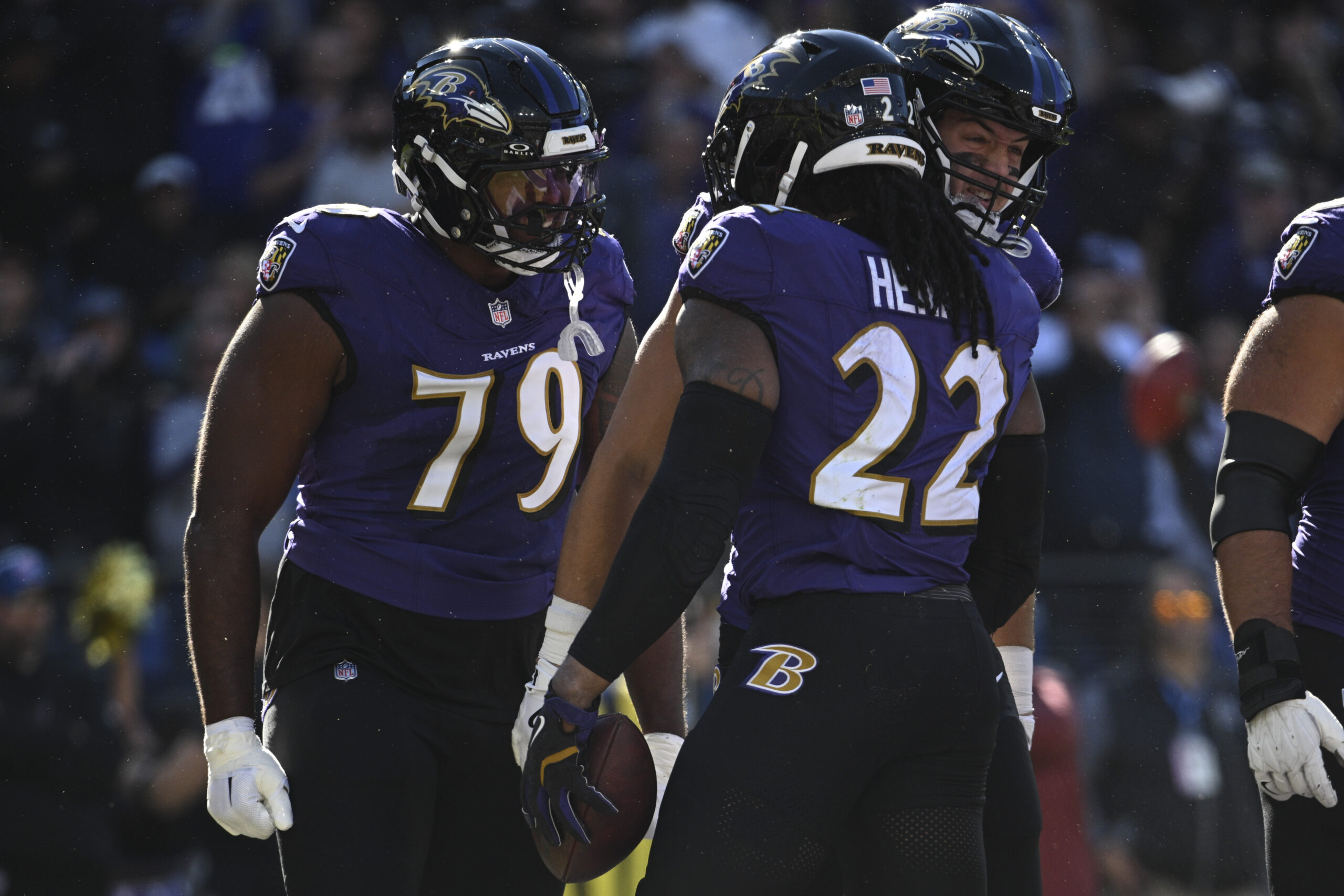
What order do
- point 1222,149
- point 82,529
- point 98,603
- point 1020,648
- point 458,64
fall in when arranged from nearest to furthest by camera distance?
point 458,64
point 1020,648
point 98,603
point 82,529
point 1222,149

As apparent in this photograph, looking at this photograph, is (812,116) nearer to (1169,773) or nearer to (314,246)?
(314,246)

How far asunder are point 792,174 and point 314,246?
95 cm

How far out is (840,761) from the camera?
7.48 feet

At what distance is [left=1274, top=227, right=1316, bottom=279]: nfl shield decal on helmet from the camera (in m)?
3.02

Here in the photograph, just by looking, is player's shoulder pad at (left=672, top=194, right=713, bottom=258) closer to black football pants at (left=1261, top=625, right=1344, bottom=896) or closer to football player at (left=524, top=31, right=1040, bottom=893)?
football player at (left=524, top=31, right=1040, bottom=893)

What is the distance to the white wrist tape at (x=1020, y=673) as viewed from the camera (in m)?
3.33

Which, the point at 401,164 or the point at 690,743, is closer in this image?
the point at 690,743

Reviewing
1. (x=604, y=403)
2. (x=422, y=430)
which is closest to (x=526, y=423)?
(x=422, y=430)

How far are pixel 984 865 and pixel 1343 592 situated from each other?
109 cm

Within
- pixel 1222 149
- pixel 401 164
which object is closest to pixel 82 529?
pixel 401 164

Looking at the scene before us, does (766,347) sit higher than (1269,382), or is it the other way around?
(766,347)

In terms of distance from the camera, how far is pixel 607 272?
3.35m

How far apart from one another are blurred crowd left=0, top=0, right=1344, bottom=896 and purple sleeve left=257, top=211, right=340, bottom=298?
3014mm

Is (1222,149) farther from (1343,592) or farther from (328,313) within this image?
(328,313)
